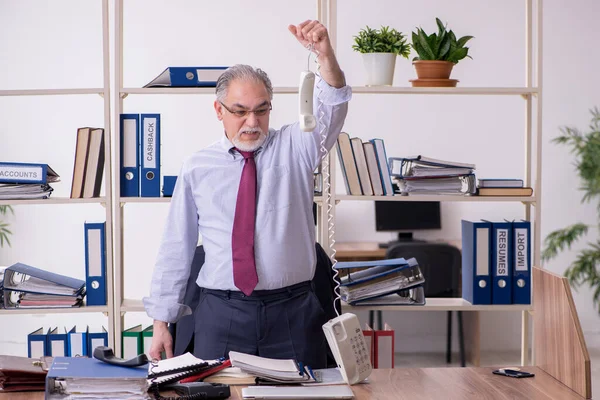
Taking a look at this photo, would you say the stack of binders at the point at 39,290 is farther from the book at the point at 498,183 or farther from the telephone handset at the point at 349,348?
the book at the point at 498,183

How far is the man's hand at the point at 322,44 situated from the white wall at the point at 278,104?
119 inches

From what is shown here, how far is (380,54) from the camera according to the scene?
3113 mm

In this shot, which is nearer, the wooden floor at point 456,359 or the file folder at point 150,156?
the file folder at point 150,156

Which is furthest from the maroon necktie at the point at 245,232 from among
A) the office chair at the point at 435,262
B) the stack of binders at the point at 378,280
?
the office chair at the point at 435,262

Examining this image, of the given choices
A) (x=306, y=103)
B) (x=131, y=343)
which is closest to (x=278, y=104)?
(x=131, y=343)

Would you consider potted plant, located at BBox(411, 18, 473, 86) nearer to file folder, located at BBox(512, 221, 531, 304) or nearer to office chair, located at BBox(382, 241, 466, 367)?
file folder, located at BBox(512, 221, 531, 304)

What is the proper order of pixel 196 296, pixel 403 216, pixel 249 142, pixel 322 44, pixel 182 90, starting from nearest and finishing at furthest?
1. pixel 322 44
2. pixel 249 142
3. pixel 196 296
4. pixel 182 90
5. pixel 403 216

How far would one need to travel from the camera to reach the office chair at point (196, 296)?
257 centimetres

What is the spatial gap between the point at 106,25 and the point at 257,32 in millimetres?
2322

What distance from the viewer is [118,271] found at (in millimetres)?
3109

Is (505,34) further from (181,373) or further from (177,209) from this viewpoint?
(181,373)

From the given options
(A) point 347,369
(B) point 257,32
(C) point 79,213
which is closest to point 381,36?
(A) point 347,369

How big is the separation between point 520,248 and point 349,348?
158 cm

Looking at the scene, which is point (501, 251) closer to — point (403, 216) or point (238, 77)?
point (238, 77)
